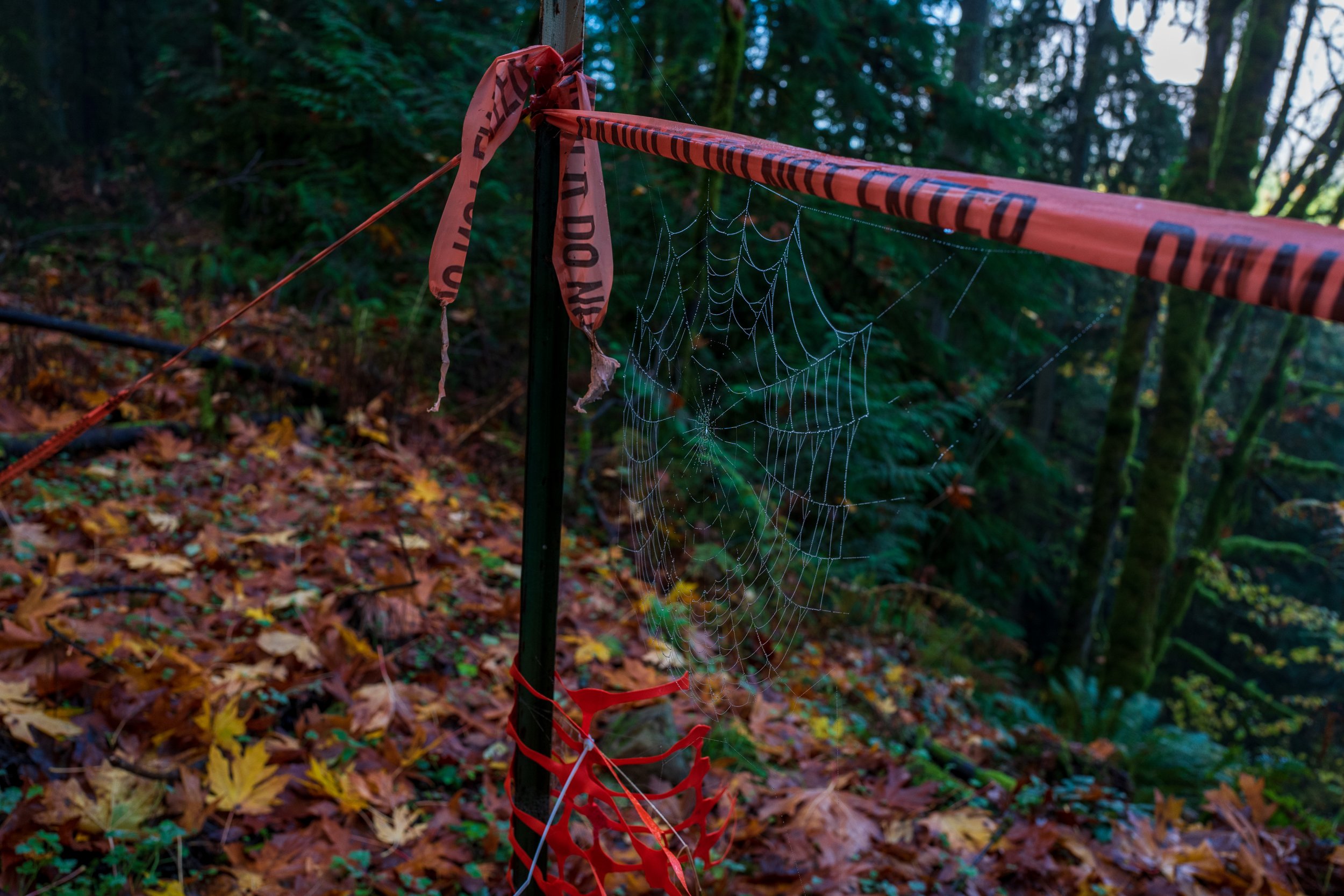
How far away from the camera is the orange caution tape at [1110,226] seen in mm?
524

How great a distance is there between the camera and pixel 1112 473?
809 cm

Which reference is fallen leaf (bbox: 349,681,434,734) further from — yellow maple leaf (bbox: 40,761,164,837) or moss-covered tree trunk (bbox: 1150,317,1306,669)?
moss-covered tree trunk (bbox: 1150,317,1306,669)

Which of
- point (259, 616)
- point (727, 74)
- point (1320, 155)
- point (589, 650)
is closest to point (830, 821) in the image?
point (589, 650)

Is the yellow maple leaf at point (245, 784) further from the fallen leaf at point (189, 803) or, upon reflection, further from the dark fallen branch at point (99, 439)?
the dark fallen branch at point (99, 439)

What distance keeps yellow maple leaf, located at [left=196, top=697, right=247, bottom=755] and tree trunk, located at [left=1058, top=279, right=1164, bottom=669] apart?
8549mm

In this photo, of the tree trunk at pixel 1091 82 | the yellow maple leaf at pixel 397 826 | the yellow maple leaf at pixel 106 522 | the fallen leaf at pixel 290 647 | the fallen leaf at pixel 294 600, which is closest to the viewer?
the yellow maple leaf at pixel 397 826

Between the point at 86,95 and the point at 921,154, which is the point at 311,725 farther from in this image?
the point at 86,95

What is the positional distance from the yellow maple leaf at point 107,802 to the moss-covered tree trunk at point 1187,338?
8446 millimetres

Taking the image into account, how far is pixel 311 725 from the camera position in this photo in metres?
2.39

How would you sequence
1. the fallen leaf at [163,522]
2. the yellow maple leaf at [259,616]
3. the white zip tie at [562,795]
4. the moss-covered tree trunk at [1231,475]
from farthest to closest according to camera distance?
the moss-covered tree trunk at [1231,475] < the fallen leaf at [163,522] < the yellow maple leaf at [259,616] < the white zip tie at [562,795]

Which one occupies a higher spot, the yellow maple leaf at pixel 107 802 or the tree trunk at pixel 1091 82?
the tree trunk at pixel 1091 82

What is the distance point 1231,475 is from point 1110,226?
12728 mm

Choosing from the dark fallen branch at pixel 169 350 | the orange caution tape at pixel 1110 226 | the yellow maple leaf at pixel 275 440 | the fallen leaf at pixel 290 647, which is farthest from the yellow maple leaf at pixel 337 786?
the dark fallen branch at pixel 169 350

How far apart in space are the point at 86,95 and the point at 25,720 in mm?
18235
